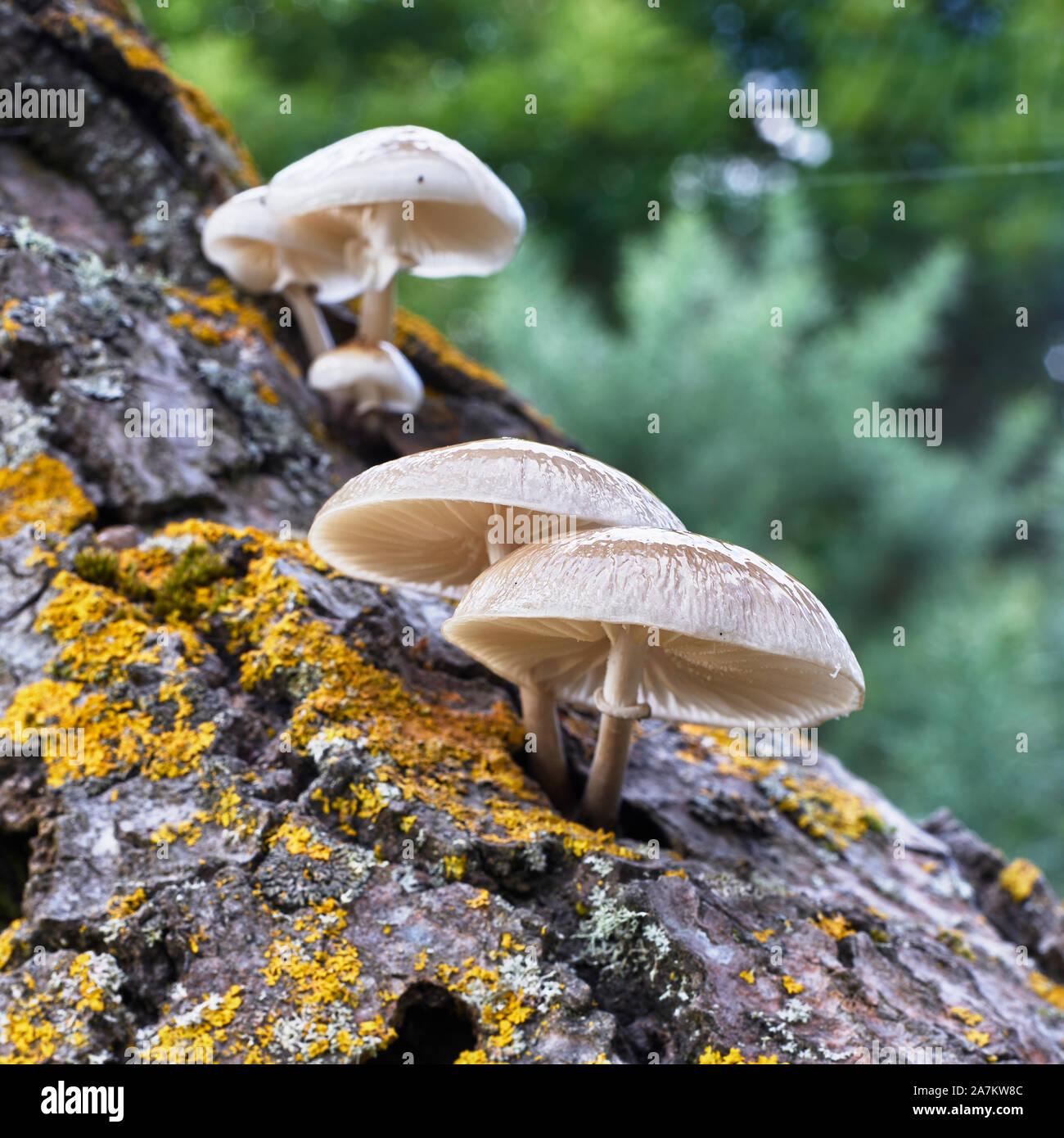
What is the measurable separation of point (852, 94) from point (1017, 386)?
2.43 meters

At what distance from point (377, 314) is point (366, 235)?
0.16 meters

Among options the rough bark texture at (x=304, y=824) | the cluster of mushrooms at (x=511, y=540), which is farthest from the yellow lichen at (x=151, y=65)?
the cluster of mushrooms at (x=511, y=540)

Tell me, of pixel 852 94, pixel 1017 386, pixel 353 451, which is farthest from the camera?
pixel 1017 386

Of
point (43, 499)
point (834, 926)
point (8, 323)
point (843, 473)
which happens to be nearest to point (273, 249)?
point (8, 323)

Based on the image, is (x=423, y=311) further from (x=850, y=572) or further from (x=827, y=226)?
(x=827, y=226)

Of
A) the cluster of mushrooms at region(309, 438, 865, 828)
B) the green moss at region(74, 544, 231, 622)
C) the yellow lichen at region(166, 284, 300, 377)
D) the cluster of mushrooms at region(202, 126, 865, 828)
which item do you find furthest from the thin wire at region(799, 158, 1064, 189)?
the green moss at region(74, 544, 231, 622)

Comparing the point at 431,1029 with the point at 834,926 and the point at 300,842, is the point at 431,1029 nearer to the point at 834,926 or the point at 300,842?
the point at 300,842

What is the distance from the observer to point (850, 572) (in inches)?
151

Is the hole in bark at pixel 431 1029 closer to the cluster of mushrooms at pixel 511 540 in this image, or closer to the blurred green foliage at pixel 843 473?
the cluster of mushrooms at pixel 511 540

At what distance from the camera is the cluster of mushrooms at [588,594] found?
0.97m

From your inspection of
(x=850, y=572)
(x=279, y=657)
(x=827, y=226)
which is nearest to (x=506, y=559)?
(x=279, y=657)

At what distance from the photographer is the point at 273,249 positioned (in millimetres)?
1890
